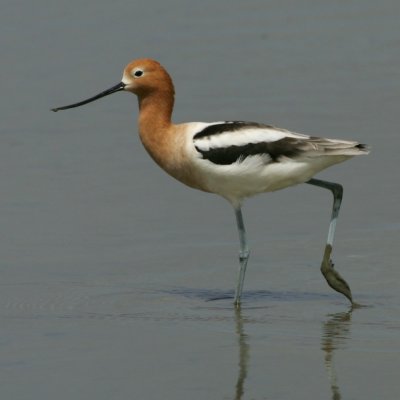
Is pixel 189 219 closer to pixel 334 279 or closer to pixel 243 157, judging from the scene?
pixel 243 157

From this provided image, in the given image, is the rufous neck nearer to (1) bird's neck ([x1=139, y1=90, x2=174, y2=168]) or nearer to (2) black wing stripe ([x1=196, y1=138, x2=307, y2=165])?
(1) bird's neck ([x1=139, y1=90, x2=174, y2=168])

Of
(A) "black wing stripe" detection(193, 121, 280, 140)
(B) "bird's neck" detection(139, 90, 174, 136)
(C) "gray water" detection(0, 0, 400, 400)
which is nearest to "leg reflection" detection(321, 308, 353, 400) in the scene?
(C) "gray water" detection(0, 0, 400, 400)

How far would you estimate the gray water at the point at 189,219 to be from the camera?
7.02 m

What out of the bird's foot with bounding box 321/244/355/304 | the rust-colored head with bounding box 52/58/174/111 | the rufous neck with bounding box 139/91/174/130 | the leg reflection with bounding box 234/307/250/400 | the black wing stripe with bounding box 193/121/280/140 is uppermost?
the rust-colored head with bounding box 52/58/174/111

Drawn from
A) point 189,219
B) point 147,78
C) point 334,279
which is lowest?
point 334,279

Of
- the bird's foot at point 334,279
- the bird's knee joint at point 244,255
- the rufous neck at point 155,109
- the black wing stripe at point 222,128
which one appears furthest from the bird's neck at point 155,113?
the bird's foot at point 334,279

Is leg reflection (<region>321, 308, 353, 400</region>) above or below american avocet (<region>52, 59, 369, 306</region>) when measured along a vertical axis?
below

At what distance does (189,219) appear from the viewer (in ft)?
33.6

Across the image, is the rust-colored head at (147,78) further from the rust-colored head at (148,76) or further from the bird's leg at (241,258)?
the bird's leg at (241,258)

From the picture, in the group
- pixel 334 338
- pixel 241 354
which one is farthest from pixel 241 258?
pixel 241 354

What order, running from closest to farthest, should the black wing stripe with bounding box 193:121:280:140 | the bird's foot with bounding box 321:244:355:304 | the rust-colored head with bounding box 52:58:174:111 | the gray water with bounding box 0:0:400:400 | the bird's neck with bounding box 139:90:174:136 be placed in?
the gray water with bounding box 0:0:400:400 < the bird's foot with bounding box 321:244:355:304 < the black wing stripe with bounding box 193:121:280:140 < the bird's neck with bounding box 139:90:174:136 < the rust-colored head with bounding box 52:58:174:111

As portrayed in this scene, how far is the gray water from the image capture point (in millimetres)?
7020

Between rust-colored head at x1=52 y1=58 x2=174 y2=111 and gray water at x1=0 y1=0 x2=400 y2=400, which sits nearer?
gray water at x1=0 y1=0 x2=400 y2=400

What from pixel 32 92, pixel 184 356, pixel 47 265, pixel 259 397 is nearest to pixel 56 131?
pixel 32 92
